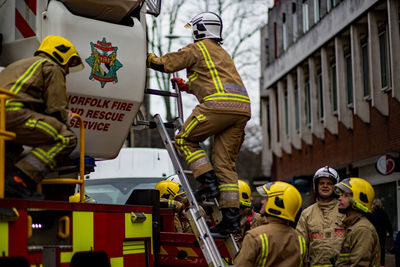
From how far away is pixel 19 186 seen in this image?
221 inches

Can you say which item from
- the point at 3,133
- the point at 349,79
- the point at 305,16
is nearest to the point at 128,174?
the point at 3,133

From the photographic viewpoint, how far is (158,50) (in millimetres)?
34656

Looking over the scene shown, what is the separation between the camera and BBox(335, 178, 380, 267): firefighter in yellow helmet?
7.23m

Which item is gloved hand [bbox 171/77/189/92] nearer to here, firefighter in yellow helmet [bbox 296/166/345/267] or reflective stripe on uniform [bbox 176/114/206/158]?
reflective stripe on uniform [bbox 176/114/206/158]

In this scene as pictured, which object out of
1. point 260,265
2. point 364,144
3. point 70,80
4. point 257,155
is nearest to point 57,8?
point 70,80

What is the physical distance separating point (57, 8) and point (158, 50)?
90.9ft

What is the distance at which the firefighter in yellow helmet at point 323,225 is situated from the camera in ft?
25.3

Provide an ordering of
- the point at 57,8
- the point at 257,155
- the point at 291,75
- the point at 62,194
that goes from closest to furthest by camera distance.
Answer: the point at 62,194 → the point at 57,8 → the point at 291,75 → the point at 257,155

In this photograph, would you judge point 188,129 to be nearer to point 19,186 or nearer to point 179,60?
point 179,60

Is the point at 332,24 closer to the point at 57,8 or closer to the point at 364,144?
the point at 364,144

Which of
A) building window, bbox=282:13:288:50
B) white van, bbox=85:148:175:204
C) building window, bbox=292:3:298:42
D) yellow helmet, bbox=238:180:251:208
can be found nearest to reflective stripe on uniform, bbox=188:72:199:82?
yellow helmet, bbox=238:180:251:208

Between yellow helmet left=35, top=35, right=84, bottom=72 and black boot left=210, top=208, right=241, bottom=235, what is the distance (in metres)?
1.89

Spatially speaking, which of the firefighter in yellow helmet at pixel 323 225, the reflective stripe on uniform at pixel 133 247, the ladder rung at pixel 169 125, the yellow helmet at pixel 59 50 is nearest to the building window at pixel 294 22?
the firefighter in yellow helmet at pixel 323 225

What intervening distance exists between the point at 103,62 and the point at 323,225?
2.71 metres
